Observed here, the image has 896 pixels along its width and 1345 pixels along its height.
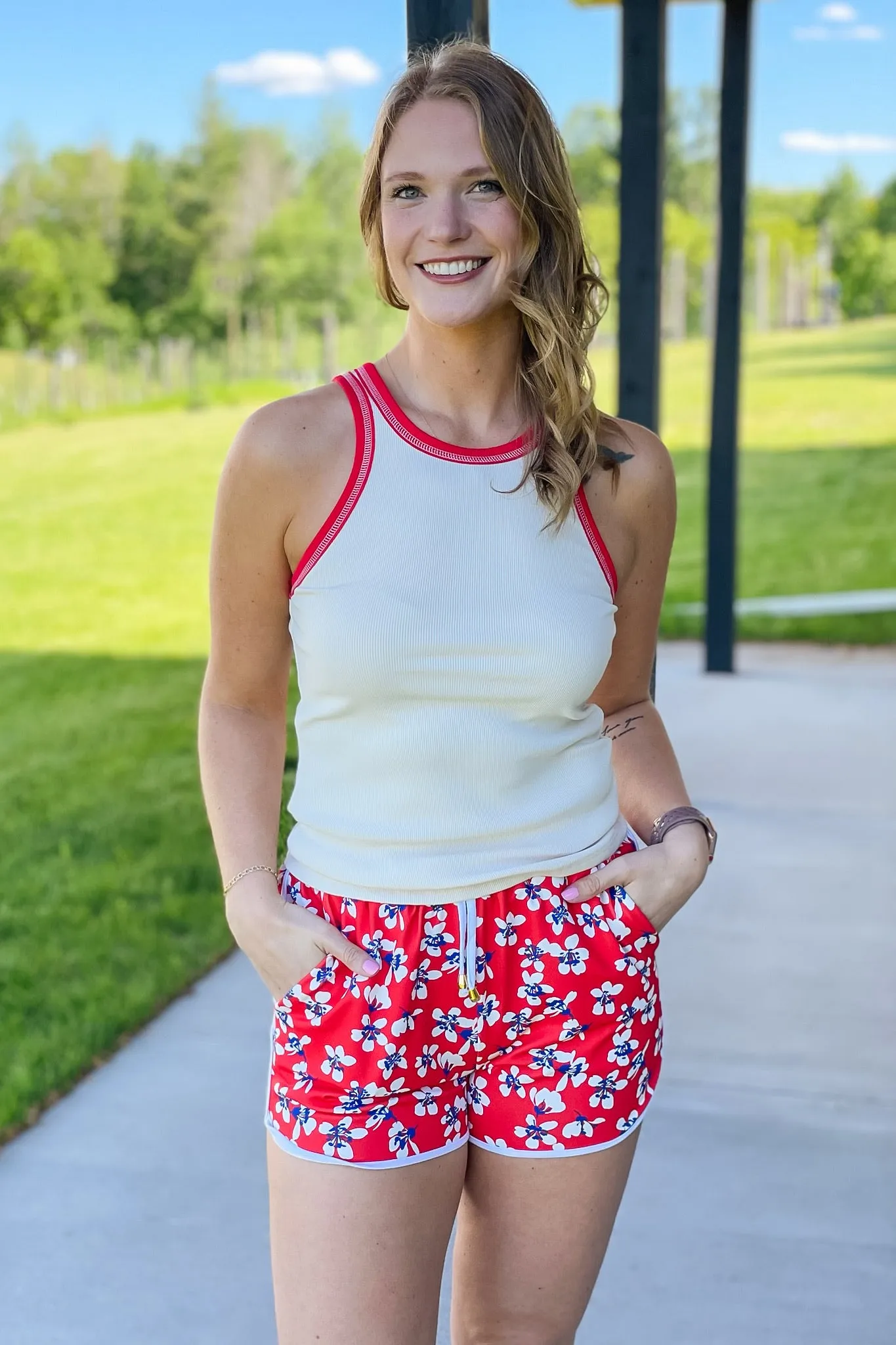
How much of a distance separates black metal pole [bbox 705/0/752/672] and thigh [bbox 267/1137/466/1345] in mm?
4885

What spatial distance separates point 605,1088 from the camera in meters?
1.28

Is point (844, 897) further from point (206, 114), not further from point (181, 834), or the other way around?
point (206, 114)

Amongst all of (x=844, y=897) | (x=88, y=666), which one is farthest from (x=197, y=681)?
(x=844, y=897)

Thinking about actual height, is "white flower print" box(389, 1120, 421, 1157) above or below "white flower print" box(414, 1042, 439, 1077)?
below

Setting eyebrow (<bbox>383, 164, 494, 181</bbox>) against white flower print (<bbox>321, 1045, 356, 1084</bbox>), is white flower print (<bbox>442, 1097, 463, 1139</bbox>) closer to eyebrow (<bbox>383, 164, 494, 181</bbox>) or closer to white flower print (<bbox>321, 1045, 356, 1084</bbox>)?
white flower print (<bbox>321, 1045, 356, 1084</bbox>)

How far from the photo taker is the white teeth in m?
1.28

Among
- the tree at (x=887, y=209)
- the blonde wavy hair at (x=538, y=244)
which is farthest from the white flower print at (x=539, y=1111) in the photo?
the tree at (x=887, y=209)

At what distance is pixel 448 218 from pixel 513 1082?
0.79 m

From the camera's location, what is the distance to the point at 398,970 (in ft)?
3.99

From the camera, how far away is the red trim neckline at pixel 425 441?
49.7 inches

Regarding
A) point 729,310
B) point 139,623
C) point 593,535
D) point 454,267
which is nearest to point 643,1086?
point 593,535

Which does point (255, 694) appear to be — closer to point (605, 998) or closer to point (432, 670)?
point (432, 670)

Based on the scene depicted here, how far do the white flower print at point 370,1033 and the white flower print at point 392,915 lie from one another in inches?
3.2

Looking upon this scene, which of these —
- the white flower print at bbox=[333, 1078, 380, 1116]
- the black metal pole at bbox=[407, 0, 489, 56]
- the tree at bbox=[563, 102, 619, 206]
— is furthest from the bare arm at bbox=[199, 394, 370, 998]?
the tree at bbox=[563, 102, 619, 206]
